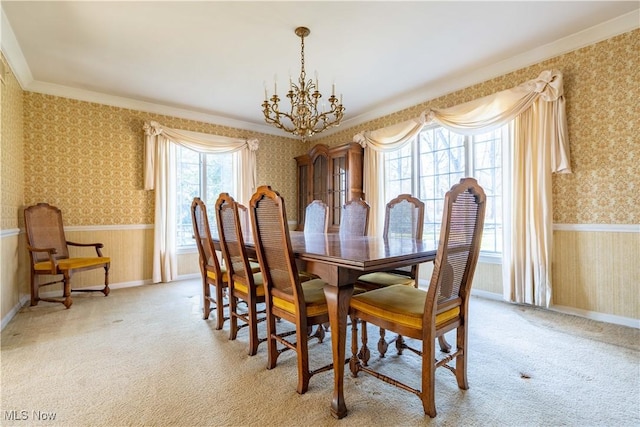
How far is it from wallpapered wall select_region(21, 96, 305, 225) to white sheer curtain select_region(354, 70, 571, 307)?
4.18 m

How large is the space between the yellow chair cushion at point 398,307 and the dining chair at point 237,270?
0.77m

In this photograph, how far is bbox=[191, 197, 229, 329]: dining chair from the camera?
2486mm

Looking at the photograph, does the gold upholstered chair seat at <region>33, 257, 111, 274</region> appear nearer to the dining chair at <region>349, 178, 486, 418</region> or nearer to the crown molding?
the dining chair at <region>349, 178, 486, 418</region>

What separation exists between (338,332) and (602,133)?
2.89 meters

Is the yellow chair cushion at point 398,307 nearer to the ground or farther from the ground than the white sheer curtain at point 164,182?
nearer to the ground

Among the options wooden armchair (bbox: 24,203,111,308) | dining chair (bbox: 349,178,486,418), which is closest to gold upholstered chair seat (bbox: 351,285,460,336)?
dining chair (bbox: 349,178,486,418)

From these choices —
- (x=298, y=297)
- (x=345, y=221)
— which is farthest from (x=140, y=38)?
(x=298, y=297)

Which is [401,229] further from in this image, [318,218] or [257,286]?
[257,286]

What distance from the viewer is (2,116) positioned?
279cm

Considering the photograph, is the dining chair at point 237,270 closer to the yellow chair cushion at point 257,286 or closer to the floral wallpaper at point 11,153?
the yellow chair cushion at point 257,286

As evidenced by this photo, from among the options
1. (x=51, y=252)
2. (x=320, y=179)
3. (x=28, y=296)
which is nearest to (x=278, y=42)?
(x=320, y=179)

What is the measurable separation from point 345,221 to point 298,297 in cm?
160

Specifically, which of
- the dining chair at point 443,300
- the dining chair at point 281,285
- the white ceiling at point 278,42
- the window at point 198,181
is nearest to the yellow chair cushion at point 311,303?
the dining chair at point 281,285

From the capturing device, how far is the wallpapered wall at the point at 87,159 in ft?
11.7
